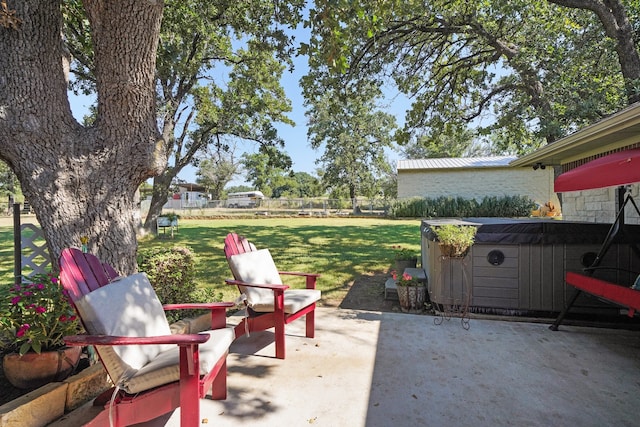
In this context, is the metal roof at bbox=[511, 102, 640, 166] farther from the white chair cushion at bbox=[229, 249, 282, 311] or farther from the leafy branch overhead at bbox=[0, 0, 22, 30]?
the leafy branch overhead at bbox=[0, 0, 22, 30]

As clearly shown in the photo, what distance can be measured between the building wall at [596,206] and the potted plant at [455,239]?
2.30 meters

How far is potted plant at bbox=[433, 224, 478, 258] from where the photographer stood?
3.71m

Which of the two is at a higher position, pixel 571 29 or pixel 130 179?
pixel 571 29

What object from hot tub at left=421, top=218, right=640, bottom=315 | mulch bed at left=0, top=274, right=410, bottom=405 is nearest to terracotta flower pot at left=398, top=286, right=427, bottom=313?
mulch bed at left=0, top=274, right=410, bottom=405

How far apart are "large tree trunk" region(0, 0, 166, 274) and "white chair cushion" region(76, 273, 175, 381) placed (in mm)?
1157

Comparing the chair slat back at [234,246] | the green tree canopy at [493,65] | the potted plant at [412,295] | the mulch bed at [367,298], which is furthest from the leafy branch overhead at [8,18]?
the potted plant at [412,295]

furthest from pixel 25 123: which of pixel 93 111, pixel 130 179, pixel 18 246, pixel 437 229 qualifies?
pixel 93 111

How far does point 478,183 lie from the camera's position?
18094 millimetres

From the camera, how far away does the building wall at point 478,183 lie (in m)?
17.5

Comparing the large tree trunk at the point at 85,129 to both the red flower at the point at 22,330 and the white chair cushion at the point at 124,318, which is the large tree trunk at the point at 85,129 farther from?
the white chair cushion at the point at 124,318

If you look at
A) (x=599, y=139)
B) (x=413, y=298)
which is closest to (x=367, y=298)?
(x=413, y=298)

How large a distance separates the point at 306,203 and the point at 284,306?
890 inches

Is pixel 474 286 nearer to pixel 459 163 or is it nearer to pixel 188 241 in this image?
pixel 188 241

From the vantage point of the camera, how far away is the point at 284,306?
2883 mm
